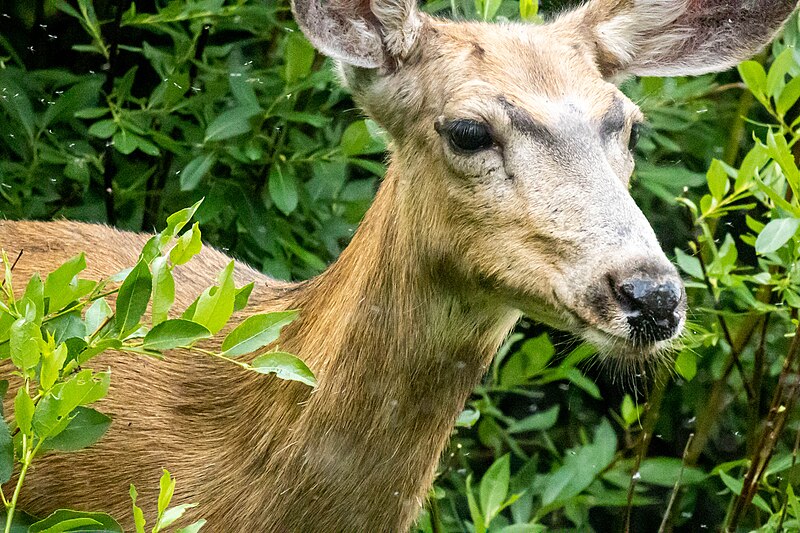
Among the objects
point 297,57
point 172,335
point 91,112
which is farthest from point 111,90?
point 172,335

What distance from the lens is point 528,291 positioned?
363 cm

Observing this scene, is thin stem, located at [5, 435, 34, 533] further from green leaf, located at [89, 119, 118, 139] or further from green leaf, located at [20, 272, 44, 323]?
green leaf, located at [89, 119, 118, 139]

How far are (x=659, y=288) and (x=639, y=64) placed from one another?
1500 millimetres

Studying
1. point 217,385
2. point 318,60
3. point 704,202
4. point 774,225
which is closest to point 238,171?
point 318,60

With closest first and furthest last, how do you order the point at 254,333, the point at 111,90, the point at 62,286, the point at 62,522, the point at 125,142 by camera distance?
the point at 62,522 < the point at 62,286 < the point at 254,333 < the point at 125,142 < the point at 111,90

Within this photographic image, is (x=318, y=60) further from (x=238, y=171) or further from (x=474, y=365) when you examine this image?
(x=474, y=365)

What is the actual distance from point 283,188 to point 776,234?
215cm

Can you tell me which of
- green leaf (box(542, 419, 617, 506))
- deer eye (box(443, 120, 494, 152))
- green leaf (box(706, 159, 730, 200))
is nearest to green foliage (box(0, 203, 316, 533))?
deer eye (box(443, 120, 494, 152))

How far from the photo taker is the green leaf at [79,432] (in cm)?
314

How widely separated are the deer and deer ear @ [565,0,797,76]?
0.17 ft

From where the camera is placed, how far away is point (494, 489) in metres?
4.94

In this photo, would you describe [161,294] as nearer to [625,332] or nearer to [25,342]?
[25,342]

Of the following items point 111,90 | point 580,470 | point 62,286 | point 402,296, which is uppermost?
point 62,286

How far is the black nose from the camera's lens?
129 inches
